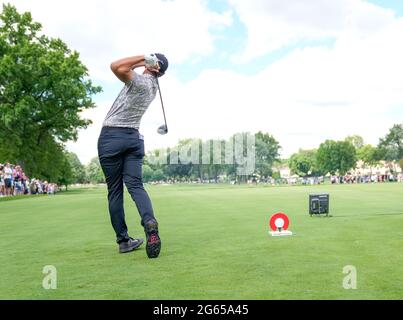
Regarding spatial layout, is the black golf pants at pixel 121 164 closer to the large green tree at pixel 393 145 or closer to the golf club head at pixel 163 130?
the golf club head at pixel 163 130

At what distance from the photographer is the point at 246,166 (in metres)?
147

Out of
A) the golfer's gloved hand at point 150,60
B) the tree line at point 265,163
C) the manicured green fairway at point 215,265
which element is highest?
the tree line at point 265,163

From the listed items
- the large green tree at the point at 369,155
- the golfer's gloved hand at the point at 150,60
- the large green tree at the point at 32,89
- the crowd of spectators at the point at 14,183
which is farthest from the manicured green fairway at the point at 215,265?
the large green tree at the point at 369,155

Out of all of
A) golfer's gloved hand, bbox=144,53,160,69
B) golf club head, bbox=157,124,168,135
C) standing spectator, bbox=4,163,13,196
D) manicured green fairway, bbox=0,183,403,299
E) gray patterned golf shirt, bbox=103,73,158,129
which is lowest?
manicured green fairway, bbox=0,183,403,299

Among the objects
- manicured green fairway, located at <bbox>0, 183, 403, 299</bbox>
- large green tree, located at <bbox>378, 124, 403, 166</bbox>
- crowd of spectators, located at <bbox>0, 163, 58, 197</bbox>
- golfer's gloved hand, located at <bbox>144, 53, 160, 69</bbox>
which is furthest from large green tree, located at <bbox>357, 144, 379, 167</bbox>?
golfer's gloved hand, located at <bbox>144, 53, 160, 69</bbox>

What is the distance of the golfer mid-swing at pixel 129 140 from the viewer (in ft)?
21.5

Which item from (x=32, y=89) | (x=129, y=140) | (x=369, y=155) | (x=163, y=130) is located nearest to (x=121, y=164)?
(x=129, y=140)

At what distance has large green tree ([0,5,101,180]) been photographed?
49.3 meters

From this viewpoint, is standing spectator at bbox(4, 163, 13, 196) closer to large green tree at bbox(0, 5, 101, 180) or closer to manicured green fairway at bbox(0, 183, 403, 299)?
large green tree at bbox(0, 5, 101, 180)

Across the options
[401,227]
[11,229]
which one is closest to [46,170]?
[11,229]

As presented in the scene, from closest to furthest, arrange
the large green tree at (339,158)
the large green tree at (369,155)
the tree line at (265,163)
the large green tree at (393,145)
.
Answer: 1. the tree line at (265,163)
2. the large green tree at (393,145)
3. the large green tree at (339,158)
4. the large green tree at (369,155)

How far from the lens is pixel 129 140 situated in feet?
22.1

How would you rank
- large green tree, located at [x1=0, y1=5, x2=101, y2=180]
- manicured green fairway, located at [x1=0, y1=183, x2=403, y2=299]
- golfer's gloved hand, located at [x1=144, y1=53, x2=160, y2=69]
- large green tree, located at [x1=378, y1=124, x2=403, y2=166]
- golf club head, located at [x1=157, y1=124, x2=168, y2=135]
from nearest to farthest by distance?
manicured green fairway, located at [x1=0, y1=183, x2=403, y2=299] → golfer's gloved hand, located at [x1=144, y1=53, x2=160, y2=69] → golf club head, located at [x1=157, y1=124, x2=168, y2=135] → large green tree, located at [x1=0, y1=5, x2=101, y2=180] → large green tree, located at [x1=378, y1=124, x2=403, y2=166]
